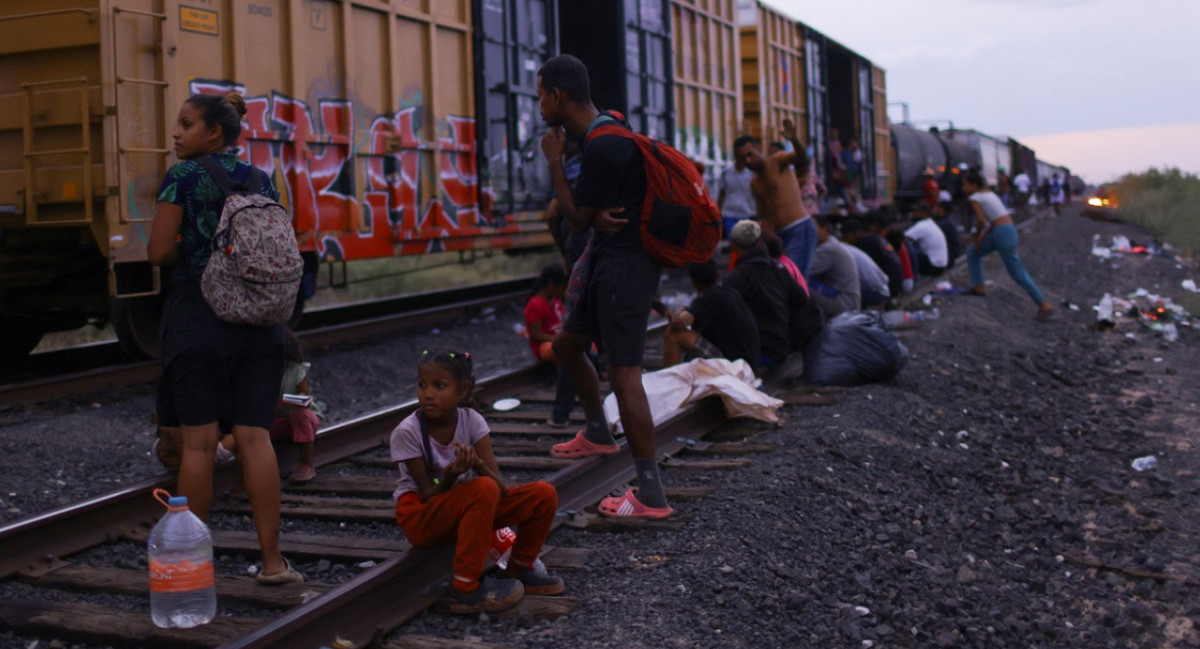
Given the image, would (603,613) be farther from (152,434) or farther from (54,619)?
(152,434)

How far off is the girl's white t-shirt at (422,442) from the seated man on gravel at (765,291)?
13.0 feet

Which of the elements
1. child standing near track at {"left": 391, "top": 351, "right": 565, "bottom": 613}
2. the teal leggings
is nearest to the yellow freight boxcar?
child standing near track at {"left": 391, "top": 351, "right": 565, "bottom": 613}

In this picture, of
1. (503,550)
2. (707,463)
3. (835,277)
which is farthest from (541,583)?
(835,277)

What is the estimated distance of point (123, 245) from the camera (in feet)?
24.7

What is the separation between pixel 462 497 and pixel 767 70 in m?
16.5

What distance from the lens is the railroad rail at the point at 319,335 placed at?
755cm

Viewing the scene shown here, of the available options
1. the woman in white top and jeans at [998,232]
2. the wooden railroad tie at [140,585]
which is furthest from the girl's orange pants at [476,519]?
the woman in white top and jeans at [998,232]

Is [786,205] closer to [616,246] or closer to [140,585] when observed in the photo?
[616,246]

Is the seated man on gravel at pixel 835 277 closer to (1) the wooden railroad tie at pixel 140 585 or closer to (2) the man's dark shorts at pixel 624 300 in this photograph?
(2) the man's dark shorts at pixel 624 300

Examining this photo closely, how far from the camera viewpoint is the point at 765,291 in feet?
25.1

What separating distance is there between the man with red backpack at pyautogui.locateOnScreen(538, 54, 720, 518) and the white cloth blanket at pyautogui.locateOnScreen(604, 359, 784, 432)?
1709mm

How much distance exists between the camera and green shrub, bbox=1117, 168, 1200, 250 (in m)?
24.8

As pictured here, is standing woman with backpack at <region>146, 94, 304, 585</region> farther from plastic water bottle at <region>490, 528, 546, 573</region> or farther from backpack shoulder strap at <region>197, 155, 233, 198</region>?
plastic water bottle at <region>490, 528, 546, 573</region>

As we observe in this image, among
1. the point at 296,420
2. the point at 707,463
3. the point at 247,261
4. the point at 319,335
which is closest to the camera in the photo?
the point at 247,261
